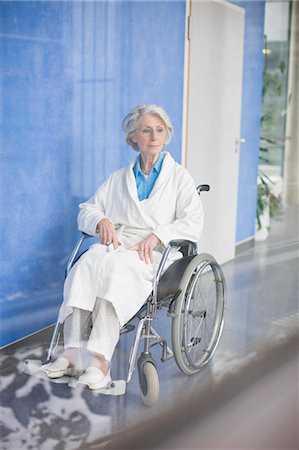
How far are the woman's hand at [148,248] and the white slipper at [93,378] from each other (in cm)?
30

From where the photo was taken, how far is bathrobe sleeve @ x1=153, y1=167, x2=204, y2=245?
5.40ft

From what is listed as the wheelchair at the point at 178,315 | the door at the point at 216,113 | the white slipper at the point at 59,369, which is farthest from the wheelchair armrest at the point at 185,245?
the door at the point at 216,113

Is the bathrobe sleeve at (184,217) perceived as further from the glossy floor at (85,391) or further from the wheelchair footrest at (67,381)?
the wheelchair footrest at (67,381)

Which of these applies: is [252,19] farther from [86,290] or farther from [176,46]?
[86,290]

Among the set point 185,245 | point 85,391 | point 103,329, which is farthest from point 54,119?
point 85,391

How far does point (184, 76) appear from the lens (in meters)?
2.43

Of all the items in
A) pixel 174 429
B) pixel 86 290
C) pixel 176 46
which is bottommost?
pixel 86 290

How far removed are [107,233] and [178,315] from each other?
0.30 metres

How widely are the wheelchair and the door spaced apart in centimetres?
81

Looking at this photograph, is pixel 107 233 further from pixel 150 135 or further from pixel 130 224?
pixel 150 135

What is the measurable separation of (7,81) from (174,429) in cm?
152

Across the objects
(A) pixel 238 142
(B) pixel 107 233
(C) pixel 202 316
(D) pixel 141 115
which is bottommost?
(C) pixel 202 316

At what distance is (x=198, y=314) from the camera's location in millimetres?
1653

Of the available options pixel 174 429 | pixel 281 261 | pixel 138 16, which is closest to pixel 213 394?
pixel 174 429
